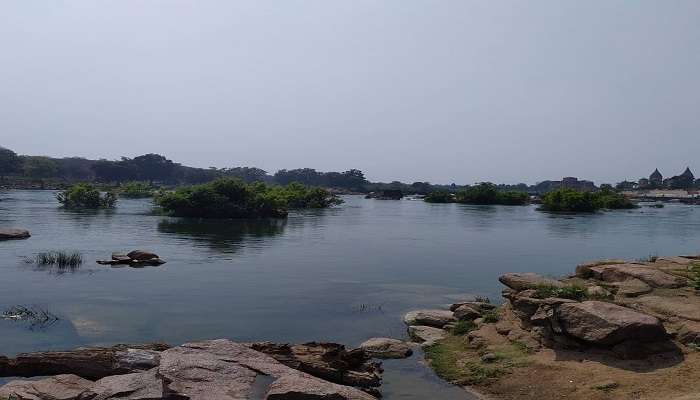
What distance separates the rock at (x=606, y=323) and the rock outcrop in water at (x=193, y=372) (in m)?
4.94

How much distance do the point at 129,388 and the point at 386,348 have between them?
7.77m

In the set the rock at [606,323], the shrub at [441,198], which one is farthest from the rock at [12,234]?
the shrub at [441,198]

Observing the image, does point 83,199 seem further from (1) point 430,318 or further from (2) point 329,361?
(2) point 329,361

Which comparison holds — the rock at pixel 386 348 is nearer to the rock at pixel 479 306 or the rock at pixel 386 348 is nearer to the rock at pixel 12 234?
the rock at pixel 479 306

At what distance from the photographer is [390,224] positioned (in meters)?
71.4

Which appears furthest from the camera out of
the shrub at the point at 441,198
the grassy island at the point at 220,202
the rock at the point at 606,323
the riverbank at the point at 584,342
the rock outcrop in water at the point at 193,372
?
the shrub at the point at 441,198

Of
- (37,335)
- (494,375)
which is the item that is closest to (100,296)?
(37,335)

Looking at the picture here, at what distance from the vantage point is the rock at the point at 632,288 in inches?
670

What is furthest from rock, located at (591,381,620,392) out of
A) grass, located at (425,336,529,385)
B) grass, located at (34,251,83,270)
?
grass, located at (34,251,83,270)

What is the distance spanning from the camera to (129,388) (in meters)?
10.9

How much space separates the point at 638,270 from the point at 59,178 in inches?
7705

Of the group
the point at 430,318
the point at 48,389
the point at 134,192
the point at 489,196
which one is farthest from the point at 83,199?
the point at 489,196

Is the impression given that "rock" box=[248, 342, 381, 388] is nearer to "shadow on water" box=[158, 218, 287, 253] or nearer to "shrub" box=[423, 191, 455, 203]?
"shadow on water" box=[158, 218, 287, 253]

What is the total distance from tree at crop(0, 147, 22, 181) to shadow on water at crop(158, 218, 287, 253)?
111782 mm
